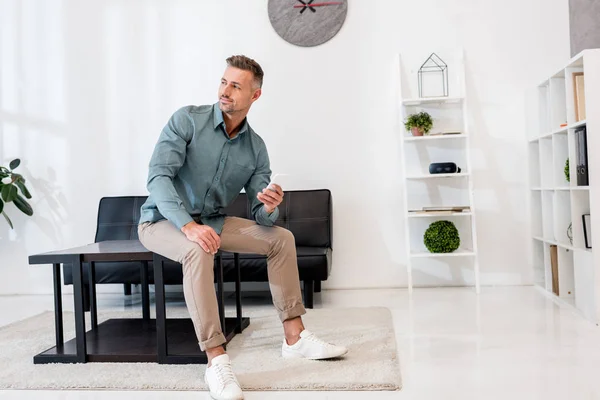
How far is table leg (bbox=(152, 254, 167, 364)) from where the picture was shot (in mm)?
2352

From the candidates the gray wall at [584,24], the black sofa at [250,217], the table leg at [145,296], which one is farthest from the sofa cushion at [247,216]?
the gray wall at [584,24]

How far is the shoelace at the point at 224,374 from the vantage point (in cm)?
200

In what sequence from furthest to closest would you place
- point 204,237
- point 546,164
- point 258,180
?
point 546,164 < point 258,180 < point 204,237

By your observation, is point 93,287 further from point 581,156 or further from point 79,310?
point 581,156

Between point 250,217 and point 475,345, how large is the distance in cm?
184

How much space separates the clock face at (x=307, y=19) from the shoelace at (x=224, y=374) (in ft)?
8.91

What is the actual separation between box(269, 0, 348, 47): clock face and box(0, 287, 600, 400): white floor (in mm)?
1742

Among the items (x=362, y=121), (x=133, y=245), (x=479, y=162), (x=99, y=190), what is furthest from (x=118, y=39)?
(x=479, y=162)

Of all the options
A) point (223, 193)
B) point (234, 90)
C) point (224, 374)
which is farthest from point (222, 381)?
point (234, 90)

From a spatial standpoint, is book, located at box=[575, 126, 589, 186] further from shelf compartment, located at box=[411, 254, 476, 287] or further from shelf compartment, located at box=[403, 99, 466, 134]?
shelf compartment, located at box=[411, 254, 476, 287]

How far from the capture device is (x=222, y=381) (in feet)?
6.56

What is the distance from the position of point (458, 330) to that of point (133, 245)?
5.01 ft

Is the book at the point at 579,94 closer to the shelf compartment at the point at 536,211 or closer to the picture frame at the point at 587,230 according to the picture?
the picture frame at the point at 587,230

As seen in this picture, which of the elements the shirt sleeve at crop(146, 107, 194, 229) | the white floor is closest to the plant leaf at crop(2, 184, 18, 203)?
the white floor
